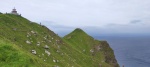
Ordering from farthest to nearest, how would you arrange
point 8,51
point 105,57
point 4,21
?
point 105,57, point 4,21, point 8,51

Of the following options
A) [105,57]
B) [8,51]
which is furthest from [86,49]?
[8,51]

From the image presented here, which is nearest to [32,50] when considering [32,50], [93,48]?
[32,50]

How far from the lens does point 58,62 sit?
61688 millimetres

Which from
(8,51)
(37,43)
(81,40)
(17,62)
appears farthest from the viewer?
(81,40)

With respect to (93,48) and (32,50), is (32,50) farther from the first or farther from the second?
(93,48)

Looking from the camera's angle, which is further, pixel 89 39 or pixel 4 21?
pixel 89 39

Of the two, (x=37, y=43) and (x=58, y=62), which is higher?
(x=37, y=43)

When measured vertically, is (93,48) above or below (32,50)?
below

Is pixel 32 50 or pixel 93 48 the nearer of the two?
pixel 32 50

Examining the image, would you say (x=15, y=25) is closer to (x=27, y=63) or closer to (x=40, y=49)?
(x=40, y=49)

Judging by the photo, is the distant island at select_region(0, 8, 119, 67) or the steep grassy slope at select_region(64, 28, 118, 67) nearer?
the distant island at select_region(0, 8, 119, 67)

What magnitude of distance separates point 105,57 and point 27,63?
269 feet

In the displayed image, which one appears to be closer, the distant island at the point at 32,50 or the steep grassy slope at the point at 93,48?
the distant island at the point at 32,50

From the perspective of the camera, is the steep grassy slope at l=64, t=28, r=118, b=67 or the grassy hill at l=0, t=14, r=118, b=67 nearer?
the grassy hill at l=0, t=14, r=118, b=67
